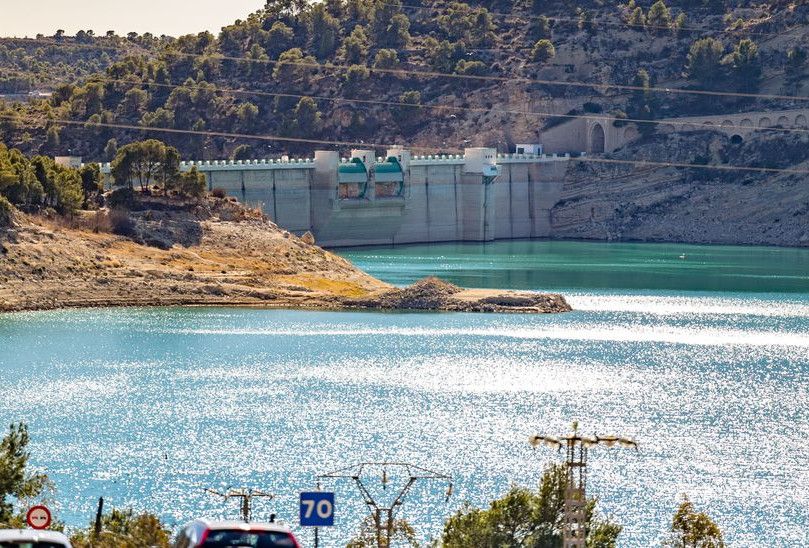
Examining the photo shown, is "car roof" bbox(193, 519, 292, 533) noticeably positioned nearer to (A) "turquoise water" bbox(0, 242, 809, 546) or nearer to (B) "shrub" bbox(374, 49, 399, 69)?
(A) "turquoise water" bbox(0, 242, 809, 546)

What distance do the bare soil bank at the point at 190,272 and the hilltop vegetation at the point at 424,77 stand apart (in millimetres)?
57474

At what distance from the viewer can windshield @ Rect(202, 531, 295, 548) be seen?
67.2 ft

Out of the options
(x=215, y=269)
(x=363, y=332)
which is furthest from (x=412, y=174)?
(x=363, y=332)

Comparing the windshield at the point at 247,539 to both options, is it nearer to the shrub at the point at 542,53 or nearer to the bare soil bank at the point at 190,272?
the bare soil bank at the point at 190,272

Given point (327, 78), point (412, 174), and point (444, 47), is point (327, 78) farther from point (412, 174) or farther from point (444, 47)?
point (412, 174)

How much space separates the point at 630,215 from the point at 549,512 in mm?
131034

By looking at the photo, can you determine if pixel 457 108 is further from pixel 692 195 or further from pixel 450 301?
pixel 450 301

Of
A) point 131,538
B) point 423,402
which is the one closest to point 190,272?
point 423,402

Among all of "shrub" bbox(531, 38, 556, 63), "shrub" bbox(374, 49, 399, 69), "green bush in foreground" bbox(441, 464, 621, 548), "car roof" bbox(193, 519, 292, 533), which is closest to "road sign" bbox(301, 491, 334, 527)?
"car roof" bbox(193, 519, 292, 533)

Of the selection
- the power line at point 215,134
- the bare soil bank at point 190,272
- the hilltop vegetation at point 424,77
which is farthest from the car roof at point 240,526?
the power line at point 215,134

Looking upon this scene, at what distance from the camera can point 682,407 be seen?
6253 cm

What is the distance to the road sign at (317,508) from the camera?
23.9 meters

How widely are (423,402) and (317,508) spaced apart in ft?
127

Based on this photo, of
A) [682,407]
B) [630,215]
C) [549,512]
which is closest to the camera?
[549,512]
